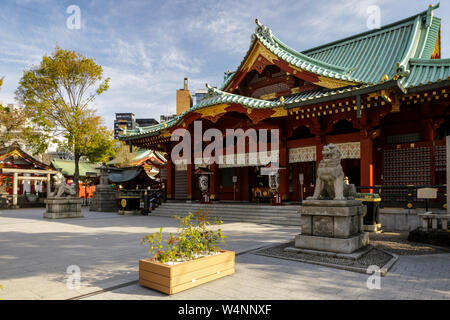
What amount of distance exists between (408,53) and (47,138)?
2664 centimetres

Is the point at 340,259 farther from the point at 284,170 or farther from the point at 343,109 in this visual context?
the point at 284,170

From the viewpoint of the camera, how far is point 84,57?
25.0 m

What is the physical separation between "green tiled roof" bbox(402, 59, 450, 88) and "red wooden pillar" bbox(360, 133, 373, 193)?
104 inches

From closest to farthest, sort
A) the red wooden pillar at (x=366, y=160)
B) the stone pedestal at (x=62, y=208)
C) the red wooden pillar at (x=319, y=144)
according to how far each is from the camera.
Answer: the red wooden pillar at (x=366, y=160) < the red wooden pillar at (x=319, y=144) < the stone pedestal at (x=62, y=208)

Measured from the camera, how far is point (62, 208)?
1645cm

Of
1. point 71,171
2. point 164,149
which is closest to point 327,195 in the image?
point 164,149

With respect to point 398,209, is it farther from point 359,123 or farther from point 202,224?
point 202,224

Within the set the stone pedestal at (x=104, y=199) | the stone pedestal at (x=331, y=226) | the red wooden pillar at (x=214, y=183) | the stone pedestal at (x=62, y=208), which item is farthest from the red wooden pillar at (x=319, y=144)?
the stone pedestal at (x=104, y=199)

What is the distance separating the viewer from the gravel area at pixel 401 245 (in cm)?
740

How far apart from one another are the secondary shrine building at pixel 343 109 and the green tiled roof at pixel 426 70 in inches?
1.6

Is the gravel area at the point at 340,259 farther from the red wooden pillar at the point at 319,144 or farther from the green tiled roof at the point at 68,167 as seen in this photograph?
the green tiled roof at the point at 68,167

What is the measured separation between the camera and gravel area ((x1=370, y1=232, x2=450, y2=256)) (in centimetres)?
740

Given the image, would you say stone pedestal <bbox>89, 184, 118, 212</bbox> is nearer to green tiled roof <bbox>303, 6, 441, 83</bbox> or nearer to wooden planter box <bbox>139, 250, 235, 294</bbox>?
green tiled roof <bbox>303, 6, 441, 83</bbox>

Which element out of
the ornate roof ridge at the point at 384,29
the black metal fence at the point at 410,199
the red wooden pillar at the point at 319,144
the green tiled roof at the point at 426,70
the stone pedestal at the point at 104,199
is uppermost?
the ornate roof ridge at the point at 384,29
